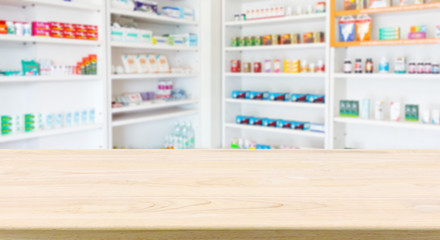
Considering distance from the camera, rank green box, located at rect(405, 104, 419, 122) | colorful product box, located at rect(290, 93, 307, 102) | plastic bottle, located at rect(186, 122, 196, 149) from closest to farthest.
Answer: green box, located at rect(405, 104, 419, 122) < colorful product box, located at rect(290, 93, 307, 102) < plastic bottle, located at rect(186, 122, 196, 149)

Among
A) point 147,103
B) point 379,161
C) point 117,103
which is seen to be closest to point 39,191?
point 379,161

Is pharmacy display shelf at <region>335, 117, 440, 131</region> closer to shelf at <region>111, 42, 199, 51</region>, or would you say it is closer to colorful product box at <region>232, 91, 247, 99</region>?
colorful product box at <region>232, 91, 247, 99</region>

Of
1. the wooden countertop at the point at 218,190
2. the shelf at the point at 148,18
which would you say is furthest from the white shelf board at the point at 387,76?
the wooden countertop at the point at 218,190

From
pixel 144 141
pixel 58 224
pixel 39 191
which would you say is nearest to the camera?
pixel 58 224

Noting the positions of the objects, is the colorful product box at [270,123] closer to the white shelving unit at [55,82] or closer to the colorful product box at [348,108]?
the colorful product box at [348,108]

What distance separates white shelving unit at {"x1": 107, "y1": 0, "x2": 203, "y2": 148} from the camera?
4.37 m

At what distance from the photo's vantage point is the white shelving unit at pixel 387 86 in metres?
3.79

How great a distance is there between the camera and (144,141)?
15.7ft

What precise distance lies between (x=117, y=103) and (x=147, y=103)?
0.38 meters

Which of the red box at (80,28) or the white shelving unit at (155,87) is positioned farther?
the white shelving unit at (155,87)

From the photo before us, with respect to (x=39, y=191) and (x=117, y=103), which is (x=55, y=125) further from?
(x=39, y=191)

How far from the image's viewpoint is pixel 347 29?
3953 millimetres

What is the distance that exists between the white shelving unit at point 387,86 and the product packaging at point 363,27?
10 centimetres

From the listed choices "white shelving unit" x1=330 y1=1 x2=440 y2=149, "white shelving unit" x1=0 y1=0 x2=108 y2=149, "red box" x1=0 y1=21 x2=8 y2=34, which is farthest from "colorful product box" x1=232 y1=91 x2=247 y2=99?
"red box" x1=0 y1=21 x2=8 y2=34
